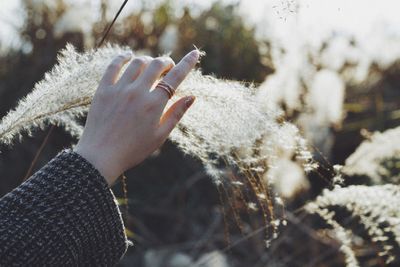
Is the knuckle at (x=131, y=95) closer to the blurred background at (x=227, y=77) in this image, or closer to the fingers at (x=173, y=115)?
the fingers at (x=173, y=115)

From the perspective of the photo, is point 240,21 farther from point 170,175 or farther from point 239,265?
point 239,265

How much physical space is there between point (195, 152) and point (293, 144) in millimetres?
263

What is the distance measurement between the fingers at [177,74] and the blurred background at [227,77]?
5.13ft

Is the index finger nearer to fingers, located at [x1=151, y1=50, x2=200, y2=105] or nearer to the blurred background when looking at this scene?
fingers, located at [x1=151, y1=50, x2=200, y2=105]

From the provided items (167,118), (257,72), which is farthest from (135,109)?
(257,72)

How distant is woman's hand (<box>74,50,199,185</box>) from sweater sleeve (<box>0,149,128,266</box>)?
0.04m

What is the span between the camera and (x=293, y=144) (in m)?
1.51

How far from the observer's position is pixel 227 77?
17.6ft

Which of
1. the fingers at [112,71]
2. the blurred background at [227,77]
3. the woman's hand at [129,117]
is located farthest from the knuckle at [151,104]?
the blurred background at [227,77]

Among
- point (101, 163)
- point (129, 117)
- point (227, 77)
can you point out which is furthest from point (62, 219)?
point (227, 77)

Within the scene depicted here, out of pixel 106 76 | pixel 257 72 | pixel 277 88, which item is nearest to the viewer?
pixel 106 76

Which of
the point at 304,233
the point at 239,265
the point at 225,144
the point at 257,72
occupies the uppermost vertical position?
the point at 257,72

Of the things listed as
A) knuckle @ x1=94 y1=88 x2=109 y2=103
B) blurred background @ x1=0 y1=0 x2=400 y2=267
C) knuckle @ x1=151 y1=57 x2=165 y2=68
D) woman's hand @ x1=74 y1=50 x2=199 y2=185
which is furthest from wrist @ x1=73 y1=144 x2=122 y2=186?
blurred background @ x1=0 y1=0 x2=400 y2=267

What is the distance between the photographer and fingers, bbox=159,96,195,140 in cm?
124
